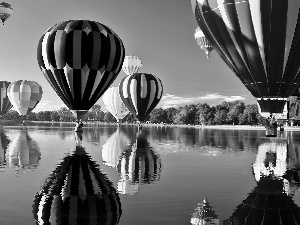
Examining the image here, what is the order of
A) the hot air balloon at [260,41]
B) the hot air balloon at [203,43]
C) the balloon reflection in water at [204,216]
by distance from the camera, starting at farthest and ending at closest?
the hot air balloon at [203,43], the hot air balloon at [260,41], the balloon reflection in water at [204,216]

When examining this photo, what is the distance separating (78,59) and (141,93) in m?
32.5

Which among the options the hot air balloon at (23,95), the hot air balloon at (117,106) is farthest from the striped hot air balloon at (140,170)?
the hot air balloon at (117,106)

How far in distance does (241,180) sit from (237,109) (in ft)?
494

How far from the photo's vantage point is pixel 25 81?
320ft

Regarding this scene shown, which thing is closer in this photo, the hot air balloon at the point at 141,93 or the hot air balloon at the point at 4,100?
the hot air balloon at the point at 141,93

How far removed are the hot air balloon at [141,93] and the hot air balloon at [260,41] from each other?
3995 cm

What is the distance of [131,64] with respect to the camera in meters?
105

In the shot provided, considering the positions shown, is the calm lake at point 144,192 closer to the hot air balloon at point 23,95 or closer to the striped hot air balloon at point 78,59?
the striped hot air balloon at point 78,59

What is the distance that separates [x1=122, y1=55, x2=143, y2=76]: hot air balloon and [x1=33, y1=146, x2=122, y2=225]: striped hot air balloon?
86.7m

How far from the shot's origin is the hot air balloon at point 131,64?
104750mm

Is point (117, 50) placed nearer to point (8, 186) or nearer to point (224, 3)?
point (224, 3)

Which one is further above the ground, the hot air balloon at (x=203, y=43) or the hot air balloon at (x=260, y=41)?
the hot air balloon at (x=203, y=43)

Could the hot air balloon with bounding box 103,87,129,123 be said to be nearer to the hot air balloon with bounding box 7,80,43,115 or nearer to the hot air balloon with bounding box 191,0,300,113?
the hot air balloon with bounding box 7,80,43,115

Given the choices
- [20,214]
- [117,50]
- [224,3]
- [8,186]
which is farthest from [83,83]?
[20,214]
